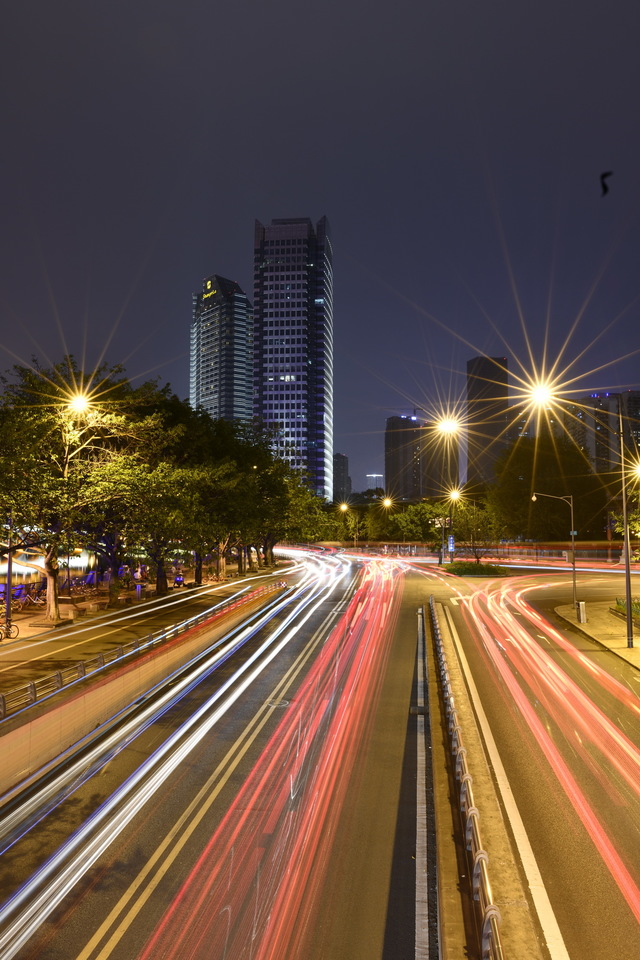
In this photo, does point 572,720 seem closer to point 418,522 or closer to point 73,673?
point 73,673

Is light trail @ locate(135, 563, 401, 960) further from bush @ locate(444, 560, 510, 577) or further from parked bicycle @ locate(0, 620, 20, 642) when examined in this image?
bush @ locate(444, 560, 510, 577)

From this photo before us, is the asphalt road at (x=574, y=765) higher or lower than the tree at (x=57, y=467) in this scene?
lower

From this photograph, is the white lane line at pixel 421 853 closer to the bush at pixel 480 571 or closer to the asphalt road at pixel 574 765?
the asphalt road at pixel 574 765

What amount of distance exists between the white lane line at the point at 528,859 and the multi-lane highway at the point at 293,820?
0.04 m

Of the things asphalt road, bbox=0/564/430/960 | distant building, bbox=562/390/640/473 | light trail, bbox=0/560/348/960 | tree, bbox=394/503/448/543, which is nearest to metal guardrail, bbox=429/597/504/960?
asphalt road, bbox=0/564/430/960

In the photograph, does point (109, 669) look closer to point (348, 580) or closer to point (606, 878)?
point (606, 878)

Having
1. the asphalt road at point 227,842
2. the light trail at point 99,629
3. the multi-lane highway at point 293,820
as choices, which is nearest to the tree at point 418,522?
the light trail at point 99,629

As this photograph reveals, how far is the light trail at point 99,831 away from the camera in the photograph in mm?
7057

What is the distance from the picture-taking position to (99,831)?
909cm

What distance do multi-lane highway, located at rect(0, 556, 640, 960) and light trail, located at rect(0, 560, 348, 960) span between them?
32mm

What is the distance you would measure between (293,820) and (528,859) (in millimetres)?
3427

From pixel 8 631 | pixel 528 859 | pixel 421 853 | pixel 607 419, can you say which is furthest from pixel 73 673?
pixel 607 419

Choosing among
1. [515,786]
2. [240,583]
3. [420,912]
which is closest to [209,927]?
[420,912]

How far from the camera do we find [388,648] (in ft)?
75.2
